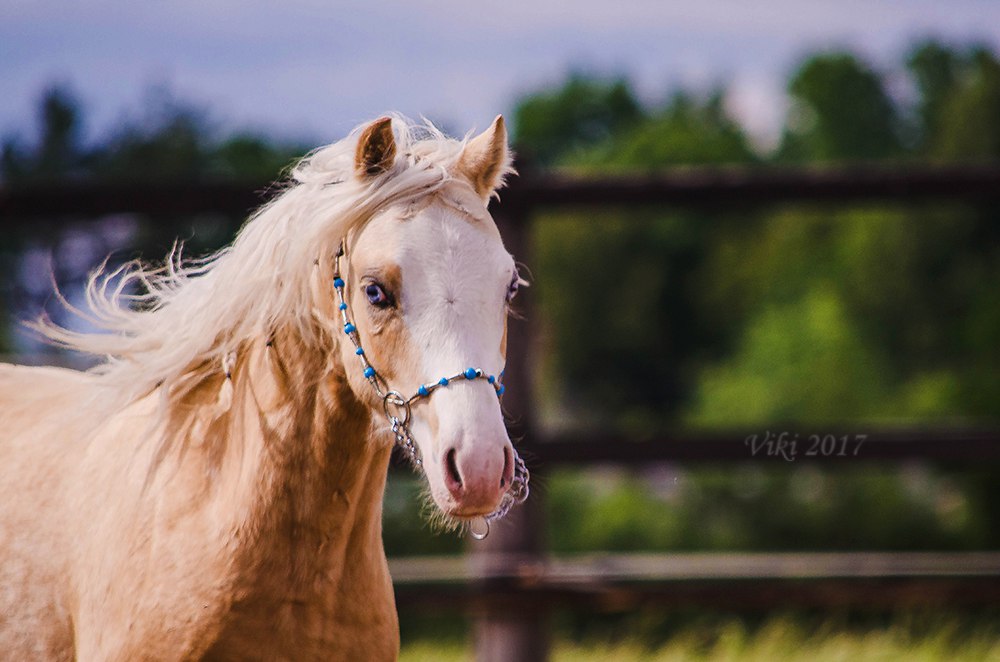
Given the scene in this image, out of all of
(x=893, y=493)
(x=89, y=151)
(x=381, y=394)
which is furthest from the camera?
(x=893, y=493)

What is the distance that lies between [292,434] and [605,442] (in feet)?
6.53

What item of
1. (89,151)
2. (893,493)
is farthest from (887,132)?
(89,151)

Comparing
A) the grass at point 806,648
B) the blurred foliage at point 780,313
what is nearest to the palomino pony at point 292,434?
the grass at point 806,648

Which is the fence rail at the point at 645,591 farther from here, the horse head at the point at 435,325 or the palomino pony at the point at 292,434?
the horse head at the point at 435,325

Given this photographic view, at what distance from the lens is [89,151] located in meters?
8.12

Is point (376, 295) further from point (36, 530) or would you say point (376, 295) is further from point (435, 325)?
point (36, 530)

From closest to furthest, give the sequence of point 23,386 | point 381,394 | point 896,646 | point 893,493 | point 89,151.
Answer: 1. point 381,394
2. point 23,386
3. point 896,646
4. point 89,151
5. point 893,493

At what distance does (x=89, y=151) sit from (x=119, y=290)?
6101mm

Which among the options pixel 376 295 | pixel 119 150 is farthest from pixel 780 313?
pixel 376 295

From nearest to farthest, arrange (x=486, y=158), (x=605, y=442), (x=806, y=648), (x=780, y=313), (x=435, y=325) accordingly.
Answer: (x=435, y=325)
(x=486, y=158)
(x=605, y=442)
(x=806, y=648)
(x=780, y=313)

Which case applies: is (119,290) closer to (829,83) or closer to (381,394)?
(381,394)

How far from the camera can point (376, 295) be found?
1.99 meters

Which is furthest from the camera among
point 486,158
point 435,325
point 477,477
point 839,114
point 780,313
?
point 839,114

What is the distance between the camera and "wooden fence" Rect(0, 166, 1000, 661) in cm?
394
